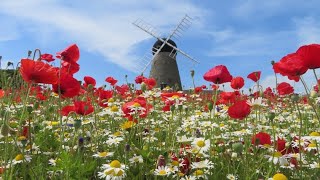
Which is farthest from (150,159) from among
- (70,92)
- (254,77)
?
(254,77)

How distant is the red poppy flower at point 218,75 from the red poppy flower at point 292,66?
1.84 ft

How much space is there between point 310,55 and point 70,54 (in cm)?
165

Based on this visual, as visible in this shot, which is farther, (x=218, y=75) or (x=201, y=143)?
(x=218, y=75)

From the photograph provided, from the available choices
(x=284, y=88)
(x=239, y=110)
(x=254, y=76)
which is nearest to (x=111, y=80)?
(x=254, y=76)

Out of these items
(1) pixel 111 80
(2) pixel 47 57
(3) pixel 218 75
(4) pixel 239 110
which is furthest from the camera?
(1) pixel 111 80

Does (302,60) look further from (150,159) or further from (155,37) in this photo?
(155,37)

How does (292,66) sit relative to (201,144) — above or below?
above

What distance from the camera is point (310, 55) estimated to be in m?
2.85

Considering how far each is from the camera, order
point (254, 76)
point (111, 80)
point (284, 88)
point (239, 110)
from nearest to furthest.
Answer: point (239, 110) → point (254, 76) → point (284, 88) → point (111, 80)

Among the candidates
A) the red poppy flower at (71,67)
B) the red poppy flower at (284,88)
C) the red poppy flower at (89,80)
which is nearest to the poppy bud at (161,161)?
the red poppy flower at (71,67)

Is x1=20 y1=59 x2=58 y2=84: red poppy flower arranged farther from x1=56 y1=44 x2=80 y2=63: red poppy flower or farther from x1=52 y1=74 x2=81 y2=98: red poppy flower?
x1=56 y1=44 x2=80 y2=63: red poppy flower

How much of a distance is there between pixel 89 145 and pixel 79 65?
0.96 meters

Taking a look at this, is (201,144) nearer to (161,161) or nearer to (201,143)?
(201,143)

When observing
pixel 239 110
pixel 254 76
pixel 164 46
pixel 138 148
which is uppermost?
pixel 164 46
